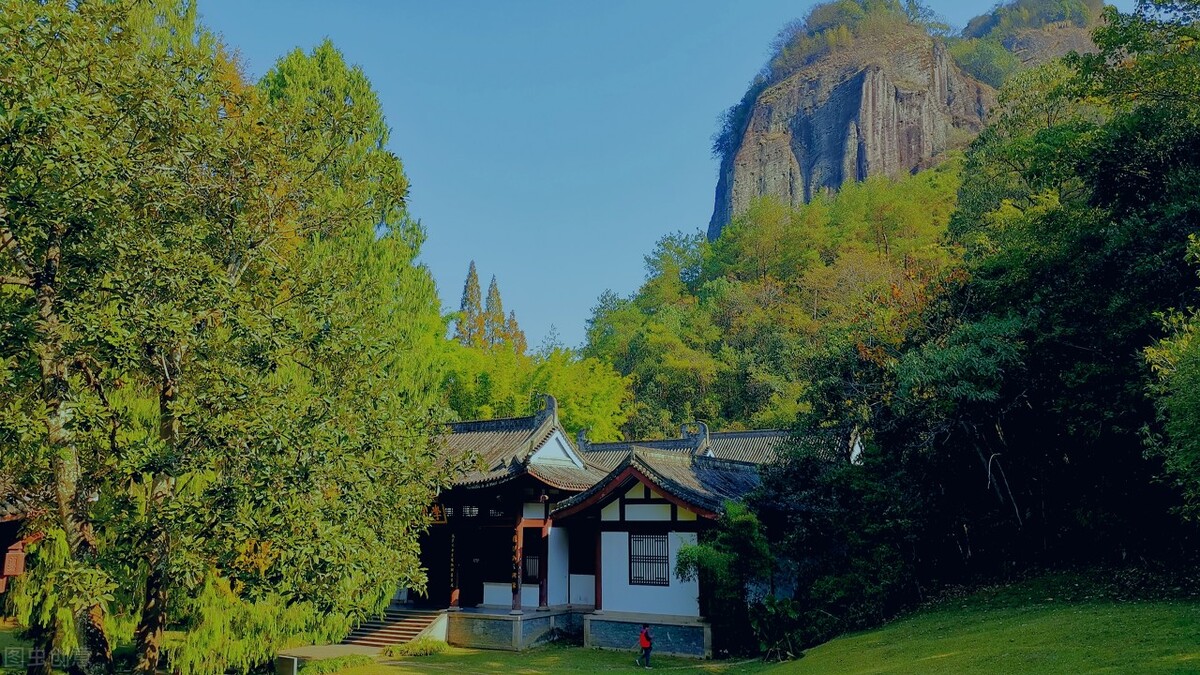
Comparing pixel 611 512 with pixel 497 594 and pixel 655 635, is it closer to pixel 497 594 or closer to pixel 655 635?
pixel 655 635

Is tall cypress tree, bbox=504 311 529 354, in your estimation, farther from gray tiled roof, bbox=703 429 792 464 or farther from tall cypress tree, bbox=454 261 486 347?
gray tiled roof, bbox=703 429 792 464

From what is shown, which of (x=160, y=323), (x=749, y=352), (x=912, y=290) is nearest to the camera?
(x=160, y=323)

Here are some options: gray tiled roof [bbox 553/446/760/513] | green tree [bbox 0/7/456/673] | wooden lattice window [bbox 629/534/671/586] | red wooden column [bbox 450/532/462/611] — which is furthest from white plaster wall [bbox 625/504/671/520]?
green tree [bbox 0/7/456/673]

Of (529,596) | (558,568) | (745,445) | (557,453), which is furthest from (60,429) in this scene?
(745,445)

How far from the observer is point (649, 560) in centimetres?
1678

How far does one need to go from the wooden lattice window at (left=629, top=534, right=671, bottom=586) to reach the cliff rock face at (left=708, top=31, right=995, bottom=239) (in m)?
58.7

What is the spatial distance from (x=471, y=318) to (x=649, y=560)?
43390 mm

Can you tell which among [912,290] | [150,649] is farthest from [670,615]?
[150,649]

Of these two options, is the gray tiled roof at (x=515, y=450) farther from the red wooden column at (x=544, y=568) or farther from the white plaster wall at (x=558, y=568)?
the white plaster wall at (x=558, y=568)

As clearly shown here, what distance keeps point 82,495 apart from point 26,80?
4365 mm

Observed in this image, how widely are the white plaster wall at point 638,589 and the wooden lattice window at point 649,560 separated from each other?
0.10 meters

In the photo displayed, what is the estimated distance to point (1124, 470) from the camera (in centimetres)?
1359

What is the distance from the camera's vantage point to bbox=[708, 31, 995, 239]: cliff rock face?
236 ft

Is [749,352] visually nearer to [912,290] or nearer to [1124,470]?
[912,290]
